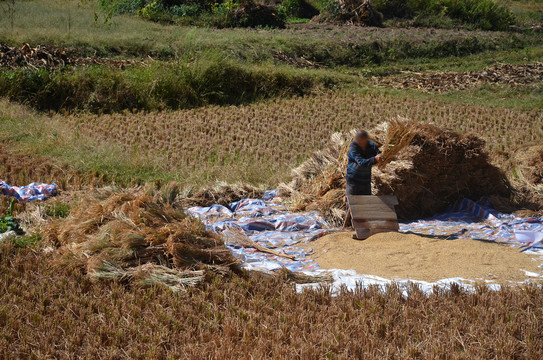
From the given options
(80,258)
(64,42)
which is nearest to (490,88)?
(64,42)

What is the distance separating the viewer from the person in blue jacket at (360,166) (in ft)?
19.9

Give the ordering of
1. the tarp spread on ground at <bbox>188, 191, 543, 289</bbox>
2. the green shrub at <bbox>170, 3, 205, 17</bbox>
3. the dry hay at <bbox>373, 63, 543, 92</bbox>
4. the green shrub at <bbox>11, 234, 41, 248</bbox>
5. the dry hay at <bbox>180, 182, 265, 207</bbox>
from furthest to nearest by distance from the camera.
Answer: the green shrub at <bbox>170, 3, 205, 17</bbox>, the dry hay at <bbox>373, 63, 543, 92</bbox>, the dry hay at <bbox>180, 182, 265, 207</bbox>, the tarp spread on ground at <bbox>188, 191, 543, 289</bbox>, the green shrub at <bbox>11, 234, 41, 248</bbox>

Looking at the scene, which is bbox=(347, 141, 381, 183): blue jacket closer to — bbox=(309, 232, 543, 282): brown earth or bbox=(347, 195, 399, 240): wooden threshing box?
bbox=(347, 195, 399, 240): wooden threshing box

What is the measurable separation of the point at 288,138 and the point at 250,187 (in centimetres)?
314

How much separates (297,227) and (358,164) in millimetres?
1071

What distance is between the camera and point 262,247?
5.57 m

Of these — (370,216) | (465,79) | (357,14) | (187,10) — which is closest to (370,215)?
(370,216)

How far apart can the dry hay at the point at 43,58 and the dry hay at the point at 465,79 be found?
326 inches

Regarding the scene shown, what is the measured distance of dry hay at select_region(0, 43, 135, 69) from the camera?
13602 millimetres

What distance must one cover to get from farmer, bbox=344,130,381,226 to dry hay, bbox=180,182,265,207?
6.04 ft

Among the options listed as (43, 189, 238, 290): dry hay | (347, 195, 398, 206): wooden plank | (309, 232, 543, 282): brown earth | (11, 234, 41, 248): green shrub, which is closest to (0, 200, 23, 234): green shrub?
(11, 234, 41, 248): green shrub

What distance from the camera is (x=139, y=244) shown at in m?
4.62

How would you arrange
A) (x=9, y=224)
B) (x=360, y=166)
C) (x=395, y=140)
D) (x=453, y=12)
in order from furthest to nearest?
(x=453, y=12) < (x=395, y=140) < (x=360, y=166) < (x=9, y=224)

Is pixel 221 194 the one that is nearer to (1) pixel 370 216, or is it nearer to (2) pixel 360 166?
(2) pixel 360 166
